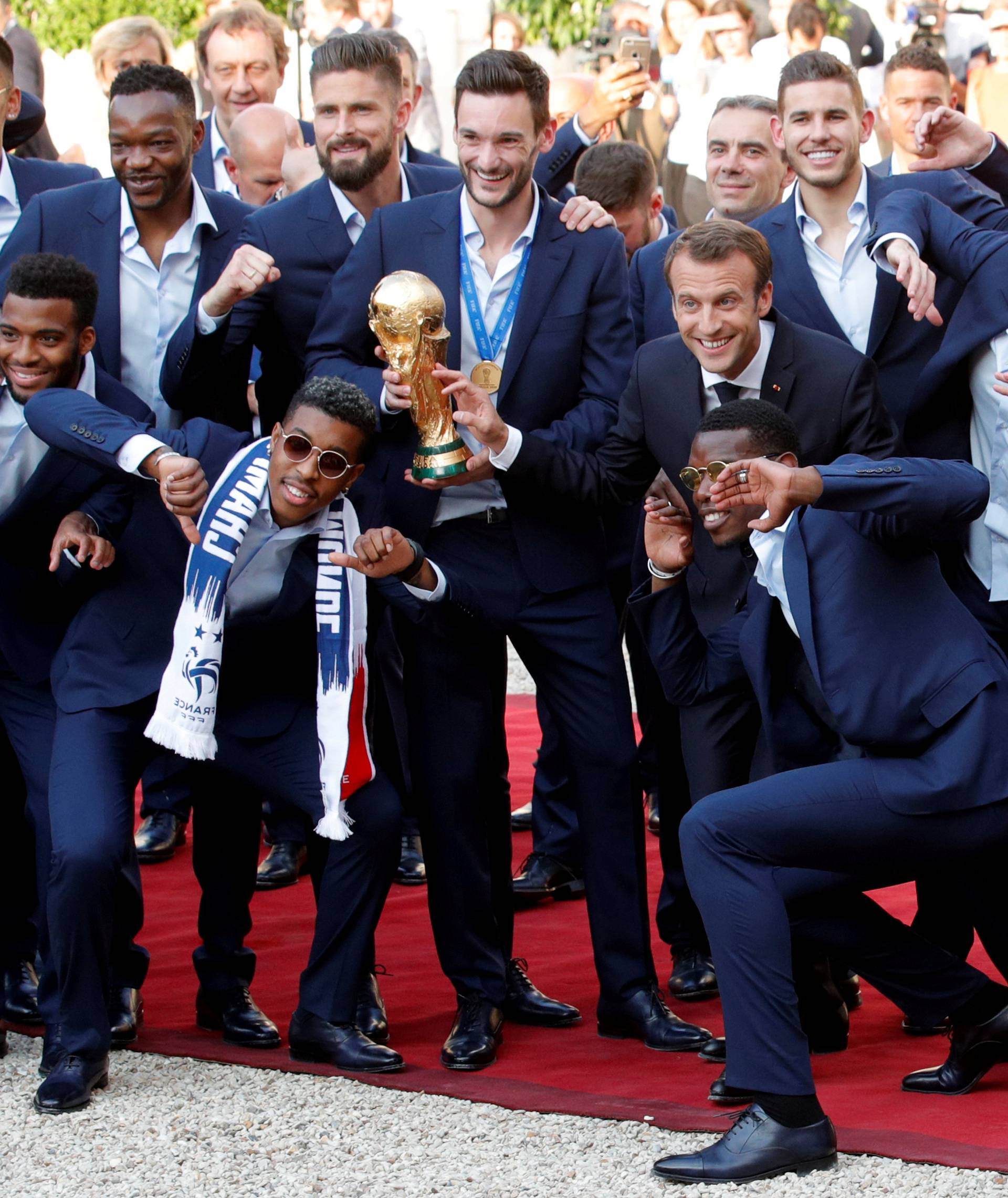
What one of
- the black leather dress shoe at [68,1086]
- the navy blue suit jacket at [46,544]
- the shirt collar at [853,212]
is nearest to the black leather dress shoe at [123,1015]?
the black leather dress shoe at [68,1086]

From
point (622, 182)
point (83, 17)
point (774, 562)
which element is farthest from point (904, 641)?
point (83, 17)

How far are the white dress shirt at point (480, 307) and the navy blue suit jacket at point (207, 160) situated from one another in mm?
2684

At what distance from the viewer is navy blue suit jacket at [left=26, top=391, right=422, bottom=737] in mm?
4773

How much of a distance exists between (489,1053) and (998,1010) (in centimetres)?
128

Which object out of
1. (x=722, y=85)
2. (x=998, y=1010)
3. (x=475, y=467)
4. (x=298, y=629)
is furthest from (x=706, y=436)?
(x=722, y=85)

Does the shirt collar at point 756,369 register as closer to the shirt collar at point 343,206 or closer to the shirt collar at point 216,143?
the shirt collar at point 343,206

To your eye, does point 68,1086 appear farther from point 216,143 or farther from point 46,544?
point 216,143

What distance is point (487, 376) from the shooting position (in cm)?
500

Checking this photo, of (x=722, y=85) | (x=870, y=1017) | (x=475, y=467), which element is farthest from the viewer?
(x=722, y=85)

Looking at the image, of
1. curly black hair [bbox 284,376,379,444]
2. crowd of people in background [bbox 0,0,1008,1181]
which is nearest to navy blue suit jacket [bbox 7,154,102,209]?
crowd of people in background [bbox 0,0,1008,1181]

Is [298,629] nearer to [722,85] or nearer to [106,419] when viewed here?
[106,419]

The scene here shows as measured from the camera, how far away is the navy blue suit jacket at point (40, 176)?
5953 mm

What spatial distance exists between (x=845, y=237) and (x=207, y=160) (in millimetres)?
3276

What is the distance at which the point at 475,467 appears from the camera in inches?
191
